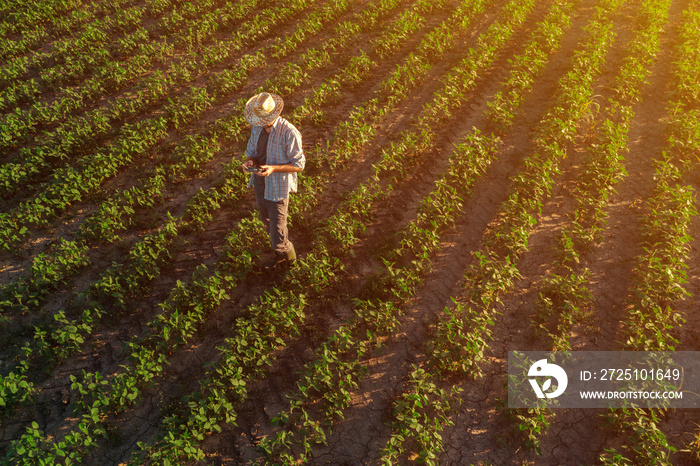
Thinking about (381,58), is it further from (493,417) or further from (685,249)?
(493,417)

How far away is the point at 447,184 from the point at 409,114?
2.76m

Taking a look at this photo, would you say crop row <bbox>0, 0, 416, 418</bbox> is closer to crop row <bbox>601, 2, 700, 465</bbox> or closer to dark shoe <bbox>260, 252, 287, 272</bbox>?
dark shoe <bbox>260, 252, 287, 272</bbox>

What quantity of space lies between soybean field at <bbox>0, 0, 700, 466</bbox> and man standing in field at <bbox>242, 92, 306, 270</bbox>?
3.37 feet

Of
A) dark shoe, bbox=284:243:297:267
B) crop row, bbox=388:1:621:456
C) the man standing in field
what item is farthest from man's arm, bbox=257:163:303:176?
crop row, bbox=388:1:621:456

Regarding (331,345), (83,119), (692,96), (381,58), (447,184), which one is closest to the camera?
(331,345)

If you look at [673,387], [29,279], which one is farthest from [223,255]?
[673,387]

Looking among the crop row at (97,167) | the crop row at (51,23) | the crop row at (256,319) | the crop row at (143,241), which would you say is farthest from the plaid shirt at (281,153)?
the crop row at (51,23)

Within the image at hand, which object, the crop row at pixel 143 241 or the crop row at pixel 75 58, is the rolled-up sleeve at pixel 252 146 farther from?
the crop row at pixel 75 58

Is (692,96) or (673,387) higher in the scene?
(692,96)

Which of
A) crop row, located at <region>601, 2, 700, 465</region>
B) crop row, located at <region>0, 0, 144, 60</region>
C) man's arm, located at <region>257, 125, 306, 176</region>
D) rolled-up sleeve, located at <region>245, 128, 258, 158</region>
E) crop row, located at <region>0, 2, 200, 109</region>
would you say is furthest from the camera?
crop row, located at <region>0, 0, 144, 60</region>

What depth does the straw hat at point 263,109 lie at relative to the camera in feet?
15.2

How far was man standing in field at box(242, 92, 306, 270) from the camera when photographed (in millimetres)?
4695

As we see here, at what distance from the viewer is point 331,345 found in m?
5.00

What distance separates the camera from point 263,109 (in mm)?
4617
